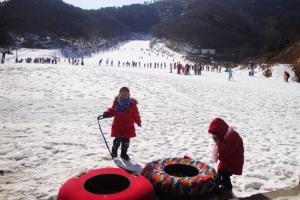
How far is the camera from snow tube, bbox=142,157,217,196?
13.6 ft

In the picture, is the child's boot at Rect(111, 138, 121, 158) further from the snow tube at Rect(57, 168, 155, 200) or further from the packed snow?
the snow tube at Rect(57, 168, 155, 200)

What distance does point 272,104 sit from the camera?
16031 millimetres

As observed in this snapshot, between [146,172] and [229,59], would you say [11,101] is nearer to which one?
[146,172]

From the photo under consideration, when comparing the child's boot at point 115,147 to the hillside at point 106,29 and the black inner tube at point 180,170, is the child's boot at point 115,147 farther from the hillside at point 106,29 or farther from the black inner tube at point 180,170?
the hillside at point 106,29

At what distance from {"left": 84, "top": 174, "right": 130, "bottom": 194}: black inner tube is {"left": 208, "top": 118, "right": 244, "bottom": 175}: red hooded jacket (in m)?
1.44

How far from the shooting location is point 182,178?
430cm

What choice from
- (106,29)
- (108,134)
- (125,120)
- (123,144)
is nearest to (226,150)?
(125,120)

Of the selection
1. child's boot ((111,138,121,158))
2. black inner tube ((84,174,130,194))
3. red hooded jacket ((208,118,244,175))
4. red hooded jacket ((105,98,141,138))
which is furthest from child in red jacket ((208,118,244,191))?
child's boot ((111,138,121,158))

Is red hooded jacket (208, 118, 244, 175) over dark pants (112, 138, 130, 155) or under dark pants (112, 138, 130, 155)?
over

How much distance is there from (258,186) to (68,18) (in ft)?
587

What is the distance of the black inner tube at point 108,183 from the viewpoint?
411 cm

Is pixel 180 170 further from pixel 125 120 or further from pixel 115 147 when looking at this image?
pixel 115 147

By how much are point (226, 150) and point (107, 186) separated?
1813 mm

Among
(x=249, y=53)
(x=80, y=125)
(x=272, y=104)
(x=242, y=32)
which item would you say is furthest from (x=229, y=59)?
(x=80, y=125)
